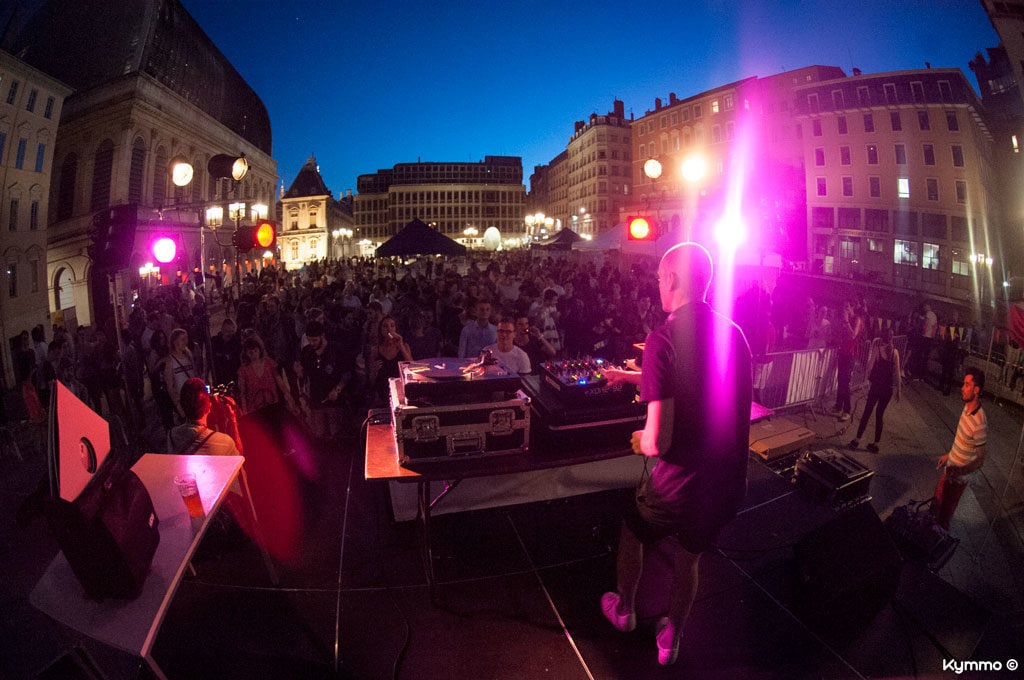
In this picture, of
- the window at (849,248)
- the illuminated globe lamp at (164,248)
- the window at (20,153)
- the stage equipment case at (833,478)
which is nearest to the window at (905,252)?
the window at (849,248)

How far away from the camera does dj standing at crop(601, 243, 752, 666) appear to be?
2.15 meters

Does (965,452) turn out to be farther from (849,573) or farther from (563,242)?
(563,242)

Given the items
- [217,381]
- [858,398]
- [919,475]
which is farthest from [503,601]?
[858,398]

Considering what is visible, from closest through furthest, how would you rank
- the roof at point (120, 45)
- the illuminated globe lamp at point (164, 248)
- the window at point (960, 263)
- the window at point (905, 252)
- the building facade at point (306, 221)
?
1. the window at point (960, 263)
2. the illuminated globe lamp at point (164, 248)
3. the window at point (905, 252)
4. the roof at point (120, 45)
5. the building facade at point (306, 221)

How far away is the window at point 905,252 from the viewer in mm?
8630

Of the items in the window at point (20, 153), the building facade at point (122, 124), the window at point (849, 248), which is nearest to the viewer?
the window at point (849, 248)

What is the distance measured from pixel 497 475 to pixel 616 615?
4.91 feet

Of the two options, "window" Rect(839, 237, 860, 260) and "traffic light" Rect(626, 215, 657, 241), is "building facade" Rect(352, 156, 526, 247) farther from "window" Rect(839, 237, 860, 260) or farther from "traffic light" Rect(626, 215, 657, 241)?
"traffic light" Rect(626, 215, 657, 241)

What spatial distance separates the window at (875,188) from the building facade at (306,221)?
66717mm

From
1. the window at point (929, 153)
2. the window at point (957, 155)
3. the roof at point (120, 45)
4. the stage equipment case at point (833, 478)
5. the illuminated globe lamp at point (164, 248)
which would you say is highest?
the roof at point (120, 45)

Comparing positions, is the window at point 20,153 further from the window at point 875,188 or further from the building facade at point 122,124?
the window at point 875,188

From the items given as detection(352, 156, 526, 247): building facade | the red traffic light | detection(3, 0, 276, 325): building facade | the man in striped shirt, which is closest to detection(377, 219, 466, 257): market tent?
the red traffic light

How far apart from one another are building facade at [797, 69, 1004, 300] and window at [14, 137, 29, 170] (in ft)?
74.1

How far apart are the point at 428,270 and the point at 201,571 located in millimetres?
15749
